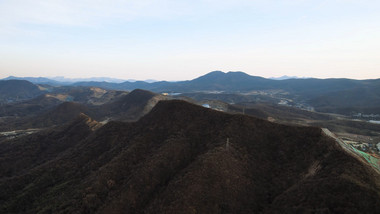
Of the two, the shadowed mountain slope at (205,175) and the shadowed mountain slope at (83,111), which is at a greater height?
the shadowed mountain slope at (205,175)

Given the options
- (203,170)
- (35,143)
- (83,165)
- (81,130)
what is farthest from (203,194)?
(35,143)

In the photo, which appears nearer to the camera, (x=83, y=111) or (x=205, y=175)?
(x=205, y=175)

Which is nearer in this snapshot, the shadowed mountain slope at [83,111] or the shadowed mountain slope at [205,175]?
the shadowed mountain slope at [205,175]

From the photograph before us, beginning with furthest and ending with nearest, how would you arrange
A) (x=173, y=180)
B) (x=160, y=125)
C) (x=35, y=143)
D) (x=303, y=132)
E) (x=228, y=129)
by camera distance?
(x=35, y=143) < (x=160, y=125) < (x=228, y=129) < (x=303, y=132) < (x=173, y=180)

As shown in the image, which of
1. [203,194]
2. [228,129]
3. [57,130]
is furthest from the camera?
[57,130]

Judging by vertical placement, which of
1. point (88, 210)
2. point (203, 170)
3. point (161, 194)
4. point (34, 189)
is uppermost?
point (203, 170)

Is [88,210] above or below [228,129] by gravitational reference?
below

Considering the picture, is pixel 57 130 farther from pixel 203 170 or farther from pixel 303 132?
pixel 303 132

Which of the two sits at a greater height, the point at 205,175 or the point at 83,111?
the point at 205,175
